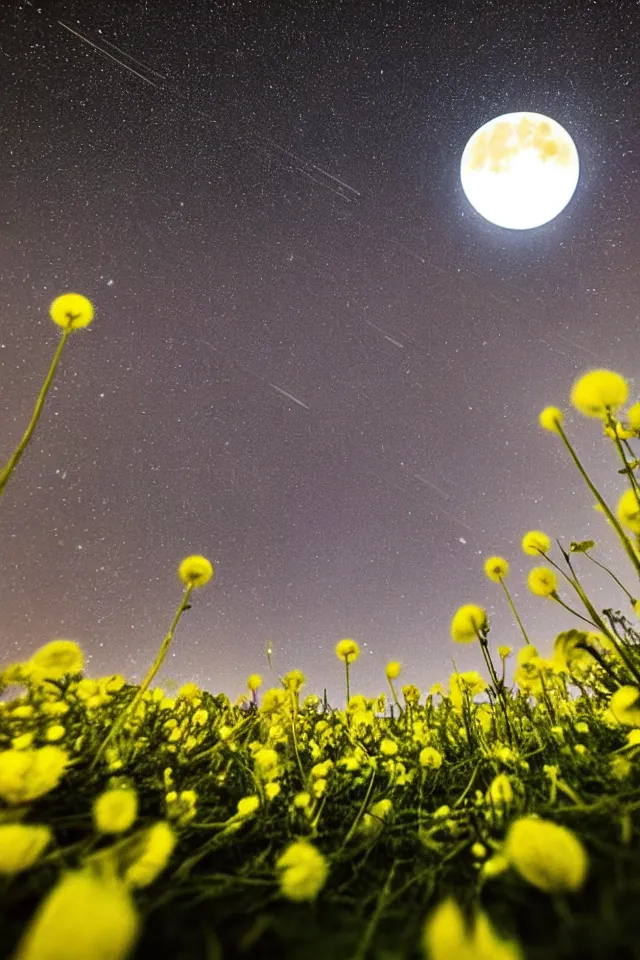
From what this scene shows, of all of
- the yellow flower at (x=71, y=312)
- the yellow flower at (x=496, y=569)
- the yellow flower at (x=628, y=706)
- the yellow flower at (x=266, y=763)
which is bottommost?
the yellow flower at (x=628, y=706)

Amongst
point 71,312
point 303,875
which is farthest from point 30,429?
point 303,875

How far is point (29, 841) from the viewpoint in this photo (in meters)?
0.73

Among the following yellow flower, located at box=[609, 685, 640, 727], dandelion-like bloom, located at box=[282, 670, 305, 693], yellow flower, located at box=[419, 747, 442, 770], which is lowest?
yellow flower, located at box=[419, 747, 442, 770]

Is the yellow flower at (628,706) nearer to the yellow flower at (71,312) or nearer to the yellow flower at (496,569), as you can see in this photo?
the yellow flower at (496,569)

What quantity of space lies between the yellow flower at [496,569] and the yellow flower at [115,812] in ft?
7.35

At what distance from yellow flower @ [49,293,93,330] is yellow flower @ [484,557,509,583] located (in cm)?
245

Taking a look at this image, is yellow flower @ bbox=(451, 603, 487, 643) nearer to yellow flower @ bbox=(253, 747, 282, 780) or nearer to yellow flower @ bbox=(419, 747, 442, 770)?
yellow flower @ bbox=(419, 747, 442, 770)

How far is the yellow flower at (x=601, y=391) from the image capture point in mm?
1495

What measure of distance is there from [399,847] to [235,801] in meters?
0.73

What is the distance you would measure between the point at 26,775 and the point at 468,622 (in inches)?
70.1

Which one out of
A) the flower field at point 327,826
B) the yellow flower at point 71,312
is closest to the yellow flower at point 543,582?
the flower field at point 327,826

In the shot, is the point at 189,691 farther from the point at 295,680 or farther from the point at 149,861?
the point at 149,861

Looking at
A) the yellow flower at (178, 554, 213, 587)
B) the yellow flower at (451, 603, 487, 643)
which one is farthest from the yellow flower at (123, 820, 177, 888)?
the yellow flower at (451, 603, 487, 643)

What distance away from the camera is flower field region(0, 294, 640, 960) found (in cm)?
63
